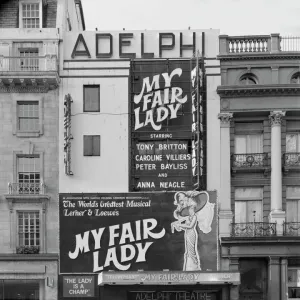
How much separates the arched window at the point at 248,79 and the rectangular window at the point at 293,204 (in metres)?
6.72

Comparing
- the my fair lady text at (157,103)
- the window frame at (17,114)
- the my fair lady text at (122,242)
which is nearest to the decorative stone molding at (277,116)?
the my fair lady text at (157,103)

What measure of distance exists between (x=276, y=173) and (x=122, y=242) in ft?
32.1

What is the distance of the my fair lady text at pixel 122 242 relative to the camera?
2324 inches

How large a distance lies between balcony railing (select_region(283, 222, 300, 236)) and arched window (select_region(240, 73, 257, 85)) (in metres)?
8.74

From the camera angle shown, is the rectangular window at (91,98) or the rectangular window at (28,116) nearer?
the rectangular window at (28,116)

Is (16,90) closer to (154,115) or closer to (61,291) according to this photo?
(154,115)

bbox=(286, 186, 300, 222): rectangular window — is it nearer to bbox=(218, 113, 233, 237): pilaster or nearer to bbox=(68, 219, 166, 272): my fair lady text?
bbox=(218, 113, 233, 237): pilaster

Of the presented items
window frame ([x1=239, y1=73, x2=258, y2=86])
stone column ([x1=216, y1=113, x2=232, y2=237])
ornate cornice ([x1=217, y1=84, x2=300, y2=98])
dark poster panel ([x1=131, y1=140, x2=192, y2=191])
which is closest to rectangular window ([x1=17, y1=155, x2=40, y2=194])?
dark poster panel ([x1=131, y1=140, x2=192, y2=191])

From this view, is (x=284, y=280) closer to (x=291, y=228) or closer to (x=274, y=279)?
(x=274, y=279)

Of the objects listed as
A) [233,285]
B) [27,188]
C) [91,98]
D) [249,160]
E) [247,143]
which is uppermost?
[91,98]

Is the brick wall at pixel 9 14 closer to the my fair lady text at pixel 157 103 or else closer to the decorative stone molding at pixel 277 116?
the my fair lady text at pixel 157 103

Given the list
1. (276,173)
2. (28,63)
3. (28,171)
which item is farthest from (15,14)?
(276,173)

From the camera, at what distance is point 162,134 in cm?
6022

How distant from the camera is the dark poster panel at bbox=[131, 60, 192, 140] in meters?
60.2
